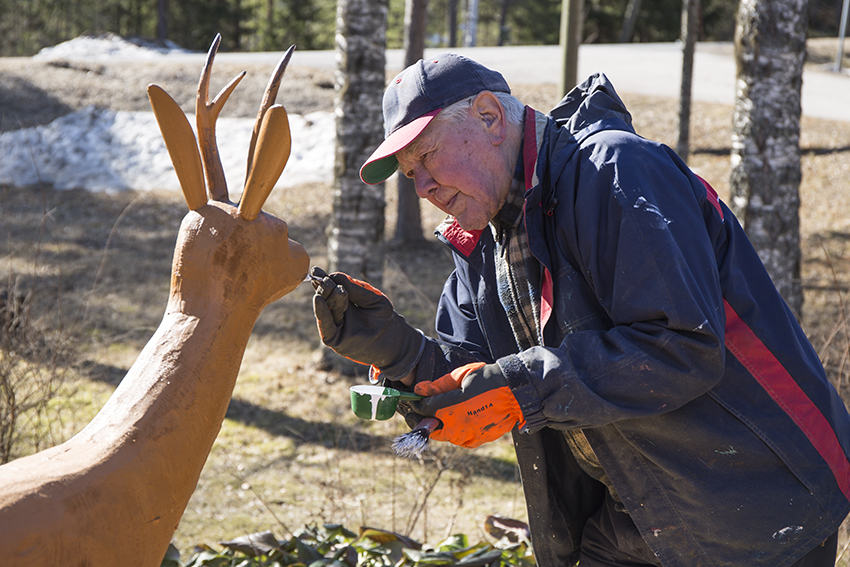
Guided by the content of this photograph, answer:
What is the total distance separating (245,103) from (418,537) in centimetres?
1037

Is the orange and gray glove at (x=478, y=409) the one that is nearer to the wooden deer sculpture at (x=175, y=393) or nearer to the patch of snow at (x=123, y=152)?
the wooden deer sculpture at (x=175, y=393)

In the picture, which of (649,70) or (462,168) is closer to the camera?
(462,168)

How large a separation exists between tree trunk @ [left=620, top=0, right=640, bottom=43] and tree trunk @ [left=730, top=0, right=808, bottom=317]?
15.2 metres

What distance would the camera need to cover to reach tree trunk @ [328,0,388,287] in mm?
5148

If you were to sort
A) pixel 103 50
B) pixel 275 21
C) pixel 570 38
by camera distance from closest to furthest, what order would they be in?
1. pixel 570 38
2. pixel 103 50
3. pixel 275 21

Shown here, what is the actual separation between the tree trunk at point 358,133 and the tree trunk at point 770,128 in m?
2.45

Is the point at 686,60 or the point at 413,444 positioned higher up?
the point at 686,60

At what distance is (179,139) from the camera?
1.67m

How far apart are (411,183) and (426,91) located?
6.65m

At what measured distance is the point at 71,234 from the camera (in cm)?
945

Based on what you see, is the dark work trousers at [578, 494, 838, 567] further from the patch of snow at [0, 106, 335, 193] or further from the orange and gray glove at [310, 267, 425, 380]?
the patch of snow at [0, 106, 335, 193]

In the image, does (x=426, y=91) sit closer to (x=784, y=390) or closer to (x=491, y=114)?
(x=491, y=114)

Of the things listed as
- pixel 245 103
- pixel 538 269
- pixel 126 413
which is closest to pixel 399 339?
pixel 538 269

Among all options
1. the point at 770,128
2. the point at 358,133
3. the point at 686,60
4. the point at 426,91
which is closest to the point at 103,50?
the point at 686,60
